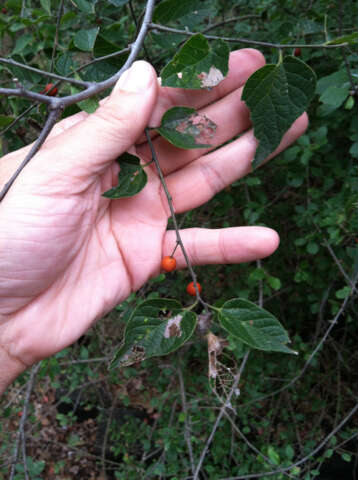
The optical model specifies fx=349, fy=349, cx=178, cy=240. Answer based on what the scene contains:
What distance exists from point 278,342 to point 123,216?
1149mm

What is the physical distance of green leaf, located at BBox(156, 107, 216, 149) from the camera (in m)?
1.51

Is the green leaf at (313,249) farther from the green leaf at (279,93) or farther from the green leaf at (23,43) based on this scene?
the green leaf at (23,43)

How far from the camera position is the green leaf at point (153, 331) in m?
1.30

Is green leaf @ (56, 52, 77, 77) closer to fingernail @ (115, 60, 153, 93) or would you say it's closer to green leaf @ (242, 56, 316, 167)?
fingernail @ (115, 60, 153, 93)

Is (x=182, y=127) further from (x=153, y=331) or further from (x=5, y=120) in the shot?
(x=153, y=331)

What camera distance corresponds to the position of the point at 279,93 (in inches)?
60.2

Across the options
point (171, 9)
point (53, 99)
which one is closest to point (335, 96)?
point (171, 9)

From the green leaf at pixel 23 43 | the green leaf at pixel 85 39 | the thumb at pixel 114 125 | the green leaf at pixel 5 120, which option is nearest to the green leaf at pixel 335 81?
the thumb at pixel 114 125

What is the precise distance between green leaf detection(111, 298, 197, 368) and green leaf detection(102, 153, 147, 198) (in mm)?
470

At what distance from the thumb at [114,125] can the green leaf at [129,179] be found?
61 millimetres

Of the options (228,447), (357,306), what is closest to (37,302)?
(228,447)

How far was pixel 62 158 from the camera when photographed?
1533mm

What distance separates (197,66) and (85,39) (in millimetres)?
601

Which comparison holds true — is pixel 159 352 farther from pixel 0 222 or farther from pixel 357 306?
pixel 357 306
